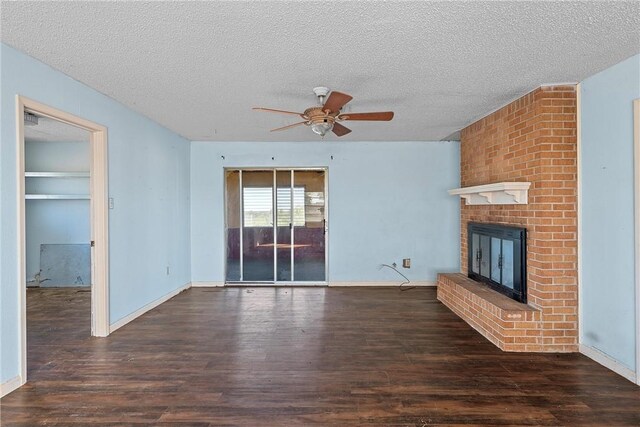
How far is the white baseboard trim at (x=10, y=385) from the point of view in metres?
2.28

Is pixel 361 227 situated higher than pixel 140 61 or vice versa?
pixel 140 61

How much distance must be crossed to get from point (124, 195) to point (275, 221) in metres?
2.44

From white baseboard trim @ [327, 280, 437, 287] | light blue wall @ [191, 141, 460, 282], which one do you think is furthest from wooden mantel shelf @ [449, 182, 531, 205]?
white baseboard trim @ [327, 280, 437, 287]

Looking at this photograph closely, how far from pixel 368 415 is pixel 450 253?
399cm

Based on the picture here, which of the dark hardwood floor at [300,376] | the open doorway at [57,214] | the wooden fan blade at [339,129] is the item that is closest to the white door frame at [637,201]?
the dark hardwood floor at [300,376]

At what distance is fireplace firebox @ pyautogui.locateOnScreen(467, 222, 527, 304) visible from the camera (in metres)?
3.29

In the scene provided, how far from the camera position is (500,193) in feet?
11.5

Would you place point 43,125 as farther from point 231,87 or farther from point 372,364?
point 372,364

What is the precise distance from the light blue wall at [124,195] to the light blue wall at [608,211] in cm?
441

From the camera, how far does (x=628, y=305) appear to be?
252 centimetres

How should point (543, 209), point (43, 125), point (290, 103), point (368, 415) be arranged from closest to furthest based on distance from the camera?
point (368, 415) → point (543, 209) → point (290, 103) → point (43, 125)

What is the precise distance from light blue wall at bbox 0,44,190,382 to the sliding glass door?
0.77 meters

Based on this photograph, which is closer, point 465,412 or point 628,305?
point 465,412

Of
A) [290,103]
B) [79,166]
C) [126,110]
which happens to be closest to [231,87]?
[290,103]
